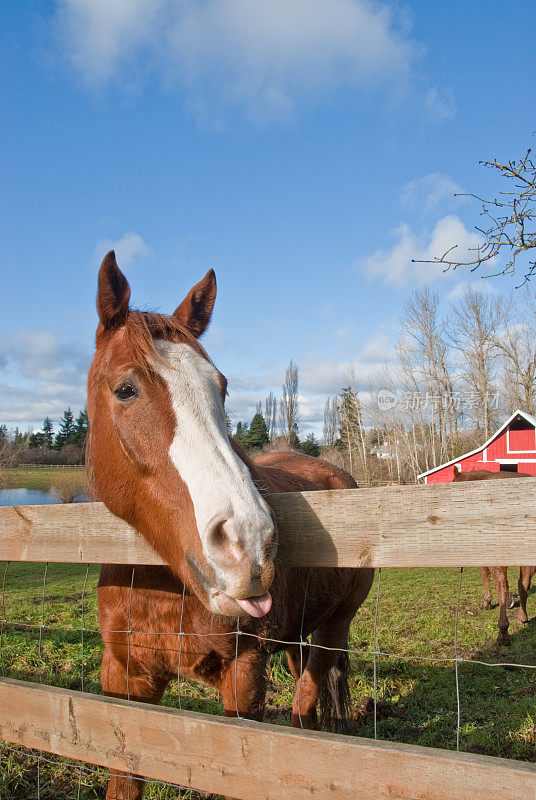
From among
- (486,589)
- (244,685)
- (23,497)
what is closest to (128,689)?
(244,685)

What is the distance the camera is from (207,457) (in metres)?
1.74

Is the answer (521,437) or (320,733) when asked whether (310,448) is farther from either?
(320,733)

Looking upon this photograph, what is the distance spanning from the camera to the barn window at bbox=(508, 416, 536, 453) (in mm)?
25175

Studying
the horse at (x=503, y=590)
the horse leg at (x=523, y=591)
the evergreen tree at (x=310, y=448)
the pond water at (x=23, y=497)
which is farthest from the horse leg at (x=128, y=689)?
the evergreen tree at (x=310, y=448)

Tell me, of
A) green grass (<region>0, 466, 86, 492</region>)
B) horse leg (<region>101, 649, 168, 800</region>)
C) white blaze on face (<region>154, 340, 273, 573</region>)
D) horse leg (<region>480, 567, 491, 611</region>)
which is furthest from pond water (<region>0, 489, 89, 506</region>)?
white blaze on face (<region>154, 340, 273, 573</region>)

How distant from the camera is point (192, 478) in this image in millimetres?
1721

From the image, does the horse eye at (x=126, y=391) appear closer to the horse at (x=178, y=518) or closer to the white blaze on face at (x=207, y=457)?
the horse at (x=178, y=518)

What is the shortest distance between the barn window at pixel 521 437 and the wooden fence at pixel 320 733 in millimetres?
26138

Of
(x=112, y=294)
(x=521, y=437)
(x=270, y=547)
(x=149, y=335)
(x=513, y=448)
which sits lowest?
(x=270, y=547)

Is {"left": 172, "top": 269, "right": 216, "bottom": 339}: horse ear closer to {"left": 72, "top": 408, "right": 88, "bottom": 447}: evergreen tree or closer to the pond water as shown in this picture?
{"left": 72, "top": 408, "right": 88, "bottom": 447}: evergreen tree

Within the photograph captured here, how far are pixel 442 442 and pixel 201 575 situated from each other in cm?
4032

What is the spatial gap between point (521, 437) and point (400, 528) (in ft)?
88.4

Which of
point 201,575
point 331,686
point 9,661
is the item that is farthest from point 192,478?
point 9,661

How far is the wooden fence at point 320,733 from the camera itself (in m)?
1.39
